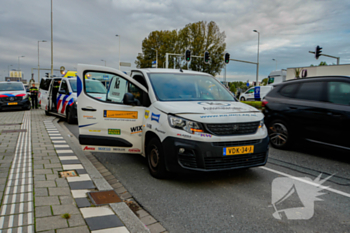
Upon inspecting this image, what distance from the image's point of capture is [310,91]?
653 centimetres

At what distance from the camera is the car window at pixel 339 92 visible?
228 inches

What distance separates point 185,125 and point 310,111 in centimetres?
355

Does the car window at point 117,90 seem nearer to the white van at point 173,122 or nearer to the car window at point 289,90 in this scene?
the white van at point 173,122

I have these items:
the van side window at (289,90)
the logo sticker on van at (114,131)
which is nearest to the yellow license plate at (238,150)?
the logo sticker on van at (114,131)

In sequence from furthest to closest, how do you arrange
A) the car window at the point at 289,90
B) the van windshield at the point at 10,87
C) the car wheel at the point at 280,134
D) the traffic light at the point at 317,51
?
Answer: the traffic light at the point at 317,51 → the van windshield at the point at 10,87 → the car window at the point at 289,90 → the car wheel at the point at 280,134

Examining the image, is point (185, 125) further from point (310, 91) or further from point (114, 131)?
point (310, 91)

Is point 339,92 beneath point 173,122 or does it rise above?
above

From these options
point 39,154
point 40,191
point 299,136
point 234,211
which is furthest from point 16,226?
point 299,136

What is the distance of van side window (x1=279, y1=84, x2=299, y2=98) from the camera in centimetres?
696

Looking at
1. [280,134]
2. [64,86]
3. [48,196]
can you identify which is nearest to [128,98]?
[48,196]

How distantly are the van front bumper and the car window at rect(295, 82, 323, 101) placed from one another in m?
2.88

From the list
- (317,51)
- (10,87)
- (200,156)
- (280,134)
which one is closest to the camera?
(200,156)

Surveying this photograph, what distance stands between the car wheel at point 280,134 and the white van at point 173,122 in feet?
7.00
